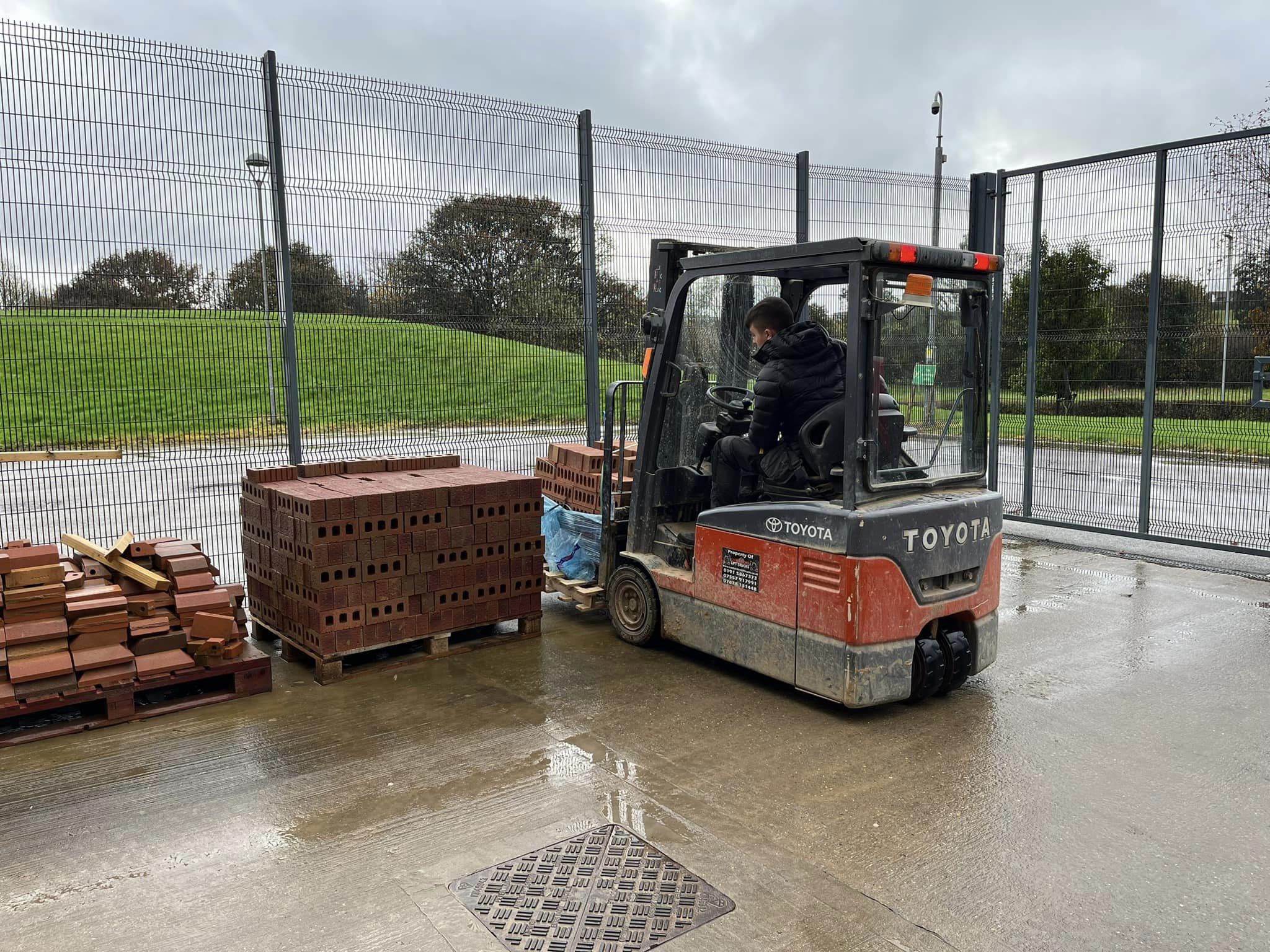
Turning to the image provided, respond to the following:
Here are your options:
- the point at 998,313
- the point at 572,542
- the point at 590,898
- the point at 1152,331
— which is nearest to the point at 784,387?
the point at 572,542

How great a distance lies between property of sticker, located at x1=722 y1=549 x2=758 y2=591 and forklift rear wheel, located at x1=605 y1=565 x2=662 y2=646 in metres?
0.74

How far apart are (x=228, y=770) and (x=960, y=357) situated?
4.73 meters

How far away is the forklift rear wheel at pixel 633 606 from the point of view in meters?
6.40

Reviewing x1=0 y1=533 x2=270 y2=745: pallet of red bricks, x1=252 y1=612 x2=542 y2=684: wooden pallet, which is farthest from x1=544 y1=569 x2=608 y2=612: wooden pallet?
x1=0 y1=533 x2=270 y2=745: pallet of red bricks

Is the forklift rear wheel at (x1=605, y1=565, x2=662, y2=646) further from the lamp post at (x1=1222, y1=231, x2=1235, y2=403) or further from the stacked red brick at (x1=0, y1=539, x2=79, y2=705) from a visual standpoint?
the lamp post at (x1=1222, y1=231, x2=1235, y2=403)

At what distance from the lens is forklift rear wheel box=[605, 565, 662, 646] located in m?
6.40

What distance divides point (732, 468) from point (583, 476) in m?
1.82

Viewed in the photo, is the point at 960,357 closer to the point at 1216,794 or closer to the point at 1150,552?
the point at 1216,794

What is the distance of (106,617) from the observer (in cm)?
520

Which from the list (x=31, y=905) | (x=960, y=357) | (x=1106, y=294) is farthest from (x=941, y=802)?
(x=1106, y=294)

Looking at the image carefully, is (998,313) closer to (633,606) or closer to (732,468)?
(732,468)

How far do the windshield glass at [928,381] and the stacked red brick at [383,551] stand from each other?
2573 mm

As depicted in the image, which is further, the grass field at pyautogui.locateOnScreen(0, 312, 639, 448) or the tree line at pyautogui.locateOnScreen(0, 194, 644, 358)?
the tree line at pyautogui.locateOnScreen(0, 194, 644, 358)

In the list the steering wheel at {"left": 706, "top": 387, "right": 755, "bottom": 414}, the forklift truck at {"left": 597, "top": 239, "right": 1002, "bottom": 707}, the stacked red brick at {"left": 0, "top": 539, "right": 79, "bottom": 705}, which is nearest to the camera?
the stacked red brick at {"left": 0, "top": 539, "right": 79, "bottom": 705}
